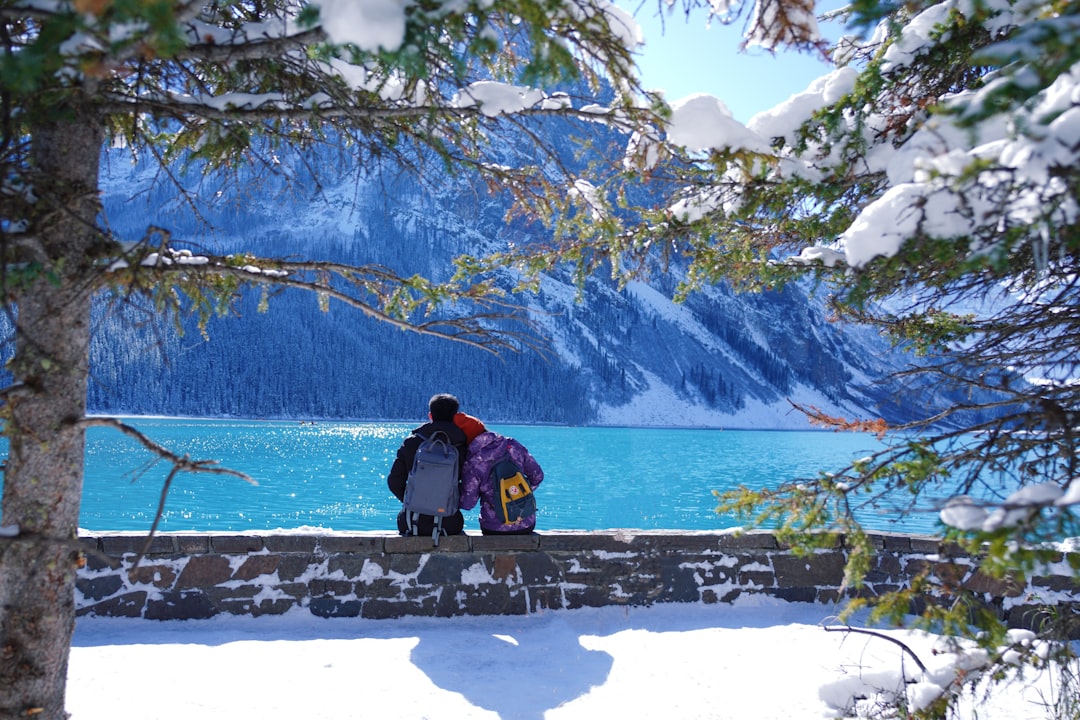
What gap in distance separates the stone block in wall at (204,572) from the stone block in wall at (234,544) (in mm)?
62

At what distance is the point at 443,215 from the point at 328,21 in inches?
5399

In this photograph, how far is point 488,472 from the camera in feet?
15.4

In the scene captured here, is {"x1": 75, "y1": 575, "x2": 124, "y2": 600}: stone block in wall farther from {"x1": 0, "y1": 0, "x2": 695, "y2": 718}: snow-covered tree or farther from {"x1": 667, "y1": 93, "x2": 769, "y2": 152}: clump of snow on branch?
{"x1": 667, "y1": 93, "x2": 769, "y2": 152}: clump of snow on branch

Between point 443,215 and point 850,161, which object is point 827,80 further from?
point 443,215

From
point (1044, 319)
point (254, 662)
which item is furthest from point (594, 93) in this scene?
point (254, 662)

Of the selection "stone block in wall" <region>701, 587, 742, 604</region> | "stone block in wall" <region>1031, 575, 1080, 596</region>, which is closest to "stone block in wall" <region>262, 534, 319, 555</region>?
"stone block in wall" <region>701, 587, 742, 604</region>

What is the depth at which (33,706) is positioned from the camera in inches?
91.0

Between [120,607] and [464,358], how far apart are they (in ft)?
351

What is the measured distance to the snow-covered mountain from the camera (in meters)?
88.6

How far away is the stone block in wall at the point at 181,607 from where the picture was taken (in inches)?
172

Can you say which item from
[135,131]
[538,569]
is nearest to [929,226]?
[135,131]

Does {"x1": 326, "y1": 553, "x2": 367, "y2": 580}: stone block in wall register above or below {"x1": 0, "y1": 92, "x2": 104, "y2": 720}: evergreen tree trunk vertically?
below

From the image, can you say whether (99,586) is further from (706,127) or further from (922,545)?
(922,545)

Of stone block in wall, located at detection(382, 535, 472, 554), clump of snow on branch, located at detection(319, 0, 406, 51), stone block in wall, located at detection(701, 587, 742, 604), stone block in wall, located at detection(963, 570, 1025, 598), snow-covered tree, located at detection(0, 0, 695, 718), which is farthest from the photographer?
stone block in wall, located at detection(701, 587, 742, 604)
